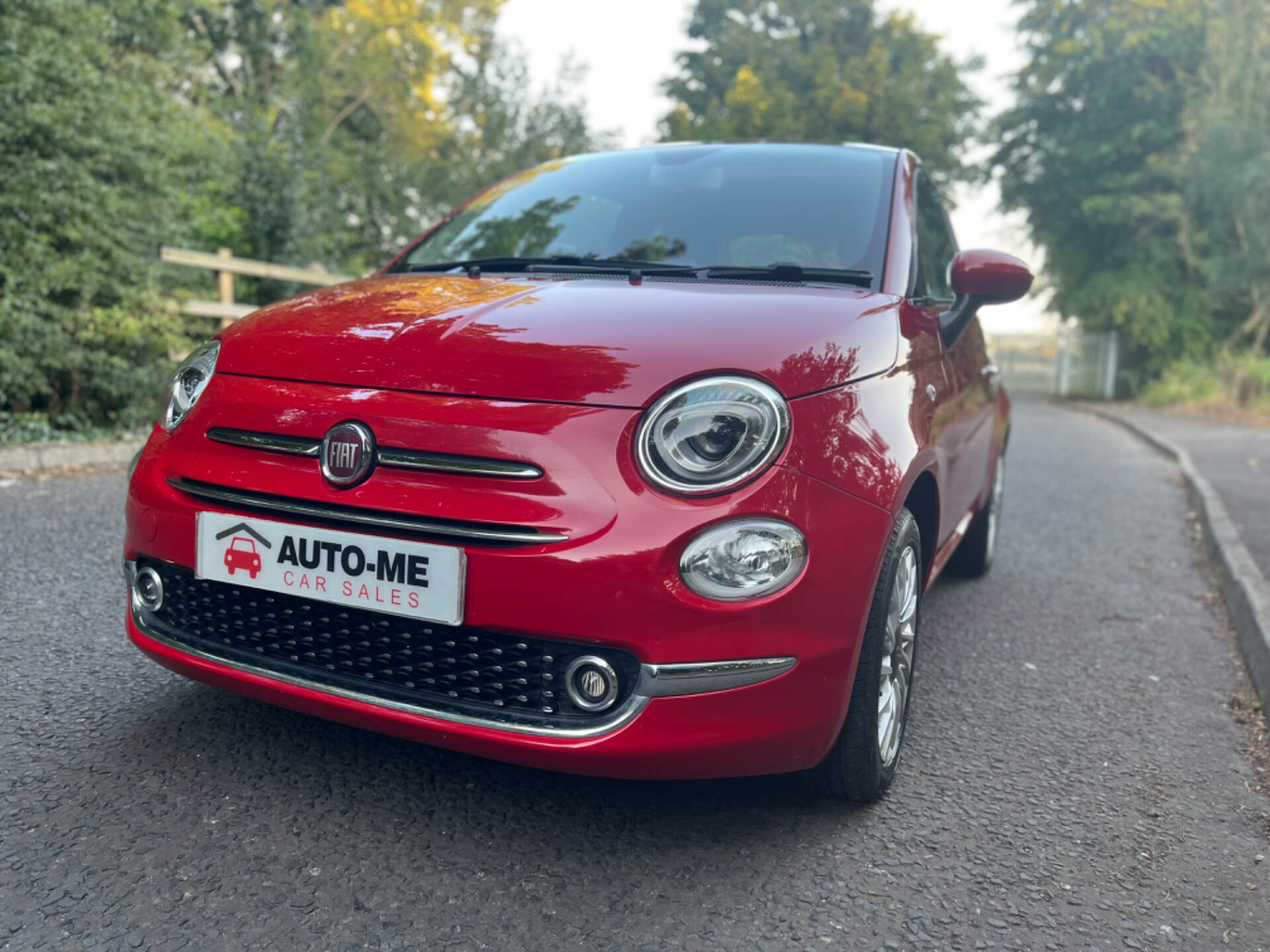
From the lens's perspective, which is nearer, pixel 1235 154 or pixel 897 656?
pixel 897 656

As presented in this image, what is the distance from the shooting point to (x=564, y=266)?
2.78 meters

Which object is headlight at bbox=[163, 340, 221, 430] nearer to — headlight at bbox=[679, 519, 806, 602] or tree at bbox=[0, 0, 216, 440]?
headlight at bbox=[679, 519, 806, 602]

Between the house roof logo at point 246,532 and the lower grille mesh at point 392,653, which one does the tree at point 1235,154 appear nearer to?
the lower grille mesh at point 392,653

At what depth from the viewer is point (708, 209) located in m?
3.00

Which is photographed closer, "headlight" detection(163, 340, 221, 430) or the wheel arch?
"headlight" detection(163, 340, 221, 430)

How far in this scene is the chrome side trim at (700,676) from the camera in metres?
1.84

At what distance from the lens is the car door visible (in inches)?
112

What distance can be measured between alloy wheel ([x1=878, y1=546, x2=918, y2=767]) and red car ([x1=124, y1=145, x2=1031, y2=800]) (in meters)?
0.01

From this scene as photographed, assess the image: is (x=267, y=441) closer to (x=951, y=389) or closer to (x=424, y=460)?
(x=424, y=460)

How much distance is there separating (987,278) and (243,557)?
209 centimetres

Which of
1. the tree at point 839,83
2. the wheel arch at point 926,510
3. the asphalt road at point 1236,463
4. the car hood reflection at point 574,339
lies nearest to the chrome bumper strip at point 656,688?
the car hood reflection at point 574,339

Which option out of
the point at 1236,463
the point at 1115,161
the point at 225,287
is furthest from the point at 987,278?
the point at 1115,161

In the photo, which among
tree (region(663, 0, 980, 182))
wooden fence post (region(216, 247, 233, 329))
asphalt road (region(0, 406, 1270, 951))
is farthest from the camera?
tree (region(663, 0, 980, 182))

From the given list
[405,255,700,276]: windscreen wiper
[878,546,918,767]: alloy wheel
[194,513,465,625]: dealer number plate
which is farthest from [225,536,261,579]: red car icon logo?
[878,546,918,767]: alloy wheel
